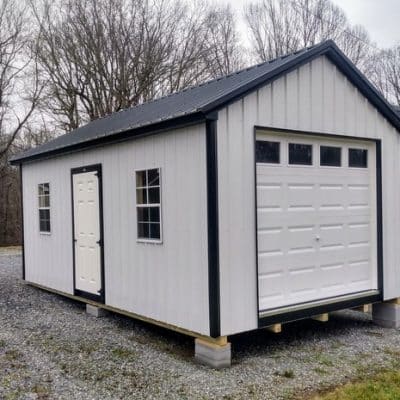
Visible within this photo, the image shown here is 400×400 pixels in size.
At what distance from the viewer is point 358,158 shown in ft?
21.3

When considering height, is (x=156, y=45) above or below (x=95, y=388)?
above

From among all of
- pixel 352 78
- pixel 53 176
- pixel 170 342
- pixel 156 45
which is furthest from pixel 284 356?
pixel 156 45

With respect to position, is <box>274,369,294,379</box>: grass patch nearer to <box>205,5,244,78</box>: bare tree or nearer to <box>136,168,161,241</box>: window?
<box>136,168,161,241</box>: window

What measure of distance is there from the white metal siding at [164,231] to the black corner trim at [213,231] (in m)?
0.10

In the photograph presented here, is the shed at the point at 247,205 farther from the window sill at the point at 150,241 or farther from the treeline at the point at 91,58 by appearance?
the treeline at the point at 91,58

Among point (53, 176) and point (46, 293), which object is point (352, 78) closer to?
point (53, 176)

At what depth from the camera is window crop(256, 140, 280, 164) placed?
5453 mm

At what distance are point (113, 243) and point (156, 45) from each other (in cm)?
1492

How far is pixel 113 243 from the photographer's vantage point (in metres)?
6.60

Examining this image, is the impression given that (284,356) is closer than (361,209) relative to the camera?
Yes

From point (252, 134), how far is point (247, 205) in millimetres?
777

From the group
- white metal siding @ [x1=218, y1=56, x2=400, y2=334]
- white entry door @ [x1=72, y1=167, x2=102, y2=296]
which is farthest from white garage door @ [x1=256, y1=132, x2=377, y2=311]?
white entry door @ [x1=72, y1=167, x2=102, y2=296]

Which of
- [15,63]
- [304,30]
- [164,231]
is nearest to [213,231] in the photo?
[164,231]

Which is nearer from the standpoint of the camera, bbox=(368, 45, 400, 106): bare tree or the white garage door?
the white garage door
